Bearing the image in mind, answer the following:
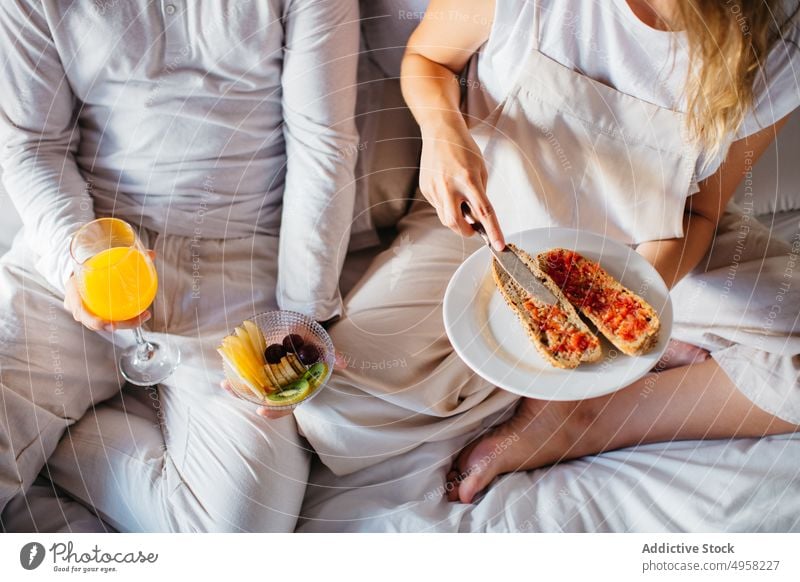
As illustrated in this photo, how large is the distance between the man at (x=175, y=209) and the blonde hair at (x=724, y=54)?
0.29 meters

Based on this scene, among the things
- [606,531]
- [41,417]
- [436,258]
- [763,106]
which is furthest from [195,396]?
[763,106]

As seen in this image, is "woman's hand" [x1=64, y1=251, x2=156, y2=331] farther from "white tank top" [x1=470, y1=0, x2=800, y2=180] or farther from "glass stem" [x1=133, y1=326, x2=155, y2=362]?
"white tank top" [x1=470, y1=0, x2=800, y2=180]

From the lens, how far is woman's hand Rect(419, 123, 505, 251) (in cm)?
52

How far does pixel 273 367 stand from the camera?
1.73 ft

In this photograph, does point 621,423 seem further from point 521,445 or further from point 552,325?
point 552,325

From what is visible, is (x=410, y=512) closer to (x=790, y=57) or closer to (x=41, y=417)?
(x=41, y=417)

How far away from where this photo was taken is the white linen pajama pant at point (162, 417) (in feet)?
1.79

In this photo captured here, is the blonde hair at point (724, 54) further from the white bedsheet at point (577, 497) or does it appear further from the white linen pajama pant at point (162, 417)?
the white linen pajama pant at point (162, 417)

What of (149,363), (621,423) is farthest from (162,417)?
(621,423)

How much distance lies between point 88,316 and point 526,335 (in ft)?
1.22

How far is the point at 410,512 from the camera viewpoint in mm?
547
